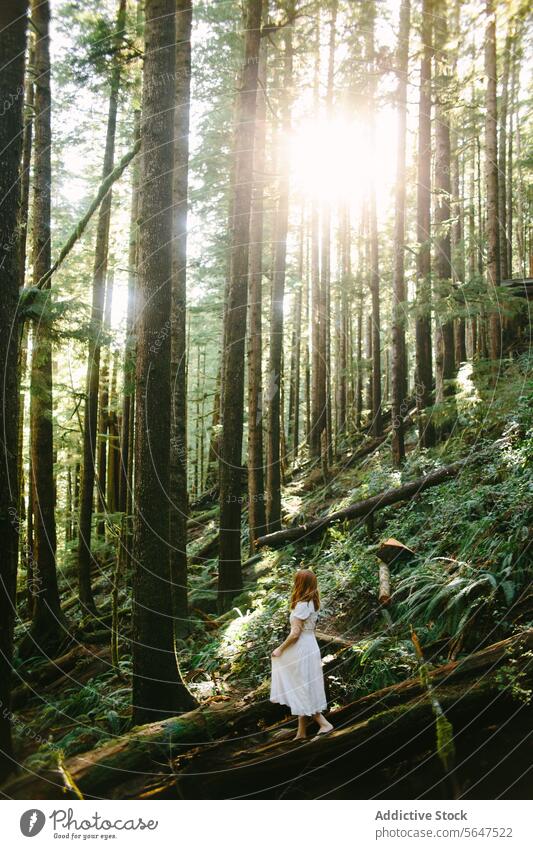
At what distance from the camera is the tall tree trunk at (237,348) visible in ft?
31.2

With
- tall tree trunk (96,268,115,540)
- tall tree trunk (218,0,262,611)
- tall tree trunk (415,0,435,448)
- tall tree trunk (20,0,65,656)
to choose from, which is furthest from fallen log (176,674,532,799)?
tall tree trunk (96,268,115,540)

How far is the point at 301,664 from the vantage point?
4.98 meters

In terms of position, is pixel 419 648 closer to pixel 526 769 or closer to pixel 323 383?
pixel 526 769

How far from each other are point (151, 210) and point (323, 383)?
12071 mm

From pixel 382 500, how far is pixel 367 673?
4.36 m

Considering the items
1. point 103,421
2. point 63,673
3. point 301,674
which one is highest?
point 103,421

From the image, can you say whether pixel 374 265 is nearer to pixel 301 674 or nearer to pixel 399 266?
pixel 399 266

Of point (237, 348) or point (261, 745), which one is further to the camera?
point (237, 348)

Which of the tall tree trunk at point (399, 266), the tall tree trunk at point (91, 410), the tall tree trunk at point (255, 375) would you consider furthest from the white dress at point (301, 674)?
the tall tree trunk at point (399, 266)

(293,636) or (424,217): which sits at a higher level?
(424,217)

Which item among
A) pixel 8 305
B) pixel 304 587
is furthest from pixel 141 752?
pixel 8 305

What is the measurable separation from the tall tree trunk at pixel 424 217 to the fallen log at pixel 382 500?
2.27 m

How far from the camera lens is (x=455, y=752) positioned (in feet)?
14.0
